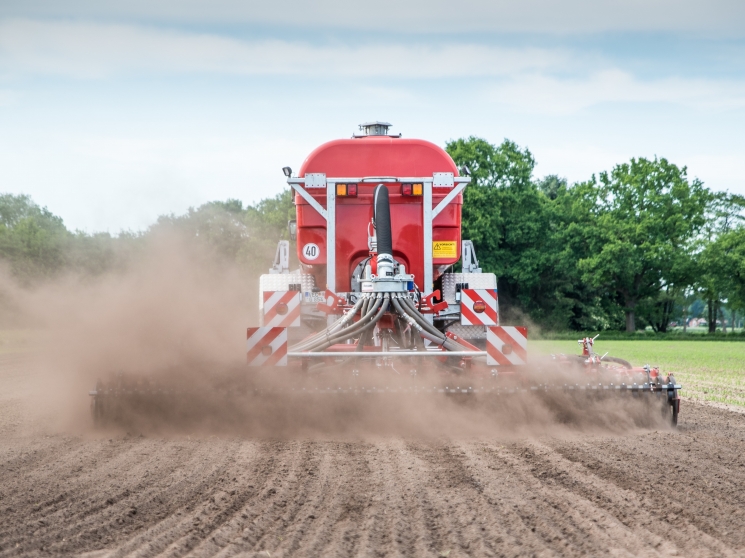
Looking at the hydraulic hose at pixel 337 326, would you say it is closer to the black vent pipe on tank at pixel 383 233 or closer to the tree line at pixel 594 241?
the black vent pipe on tank at pixel 383 233

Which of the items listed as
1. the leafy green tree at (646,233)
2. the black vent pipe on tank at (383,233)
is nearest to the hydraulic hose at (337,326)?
the black vent pipe on tank at (383,233)

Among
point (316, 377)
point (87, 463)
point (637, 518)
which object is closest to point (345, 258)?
point (316, 377)

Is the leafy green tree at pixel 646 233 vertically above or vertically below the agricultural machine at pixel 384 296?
above

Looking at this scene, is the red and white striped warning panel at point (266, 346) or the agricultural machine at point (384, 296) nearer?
the agricultural machine at point (384, 296)

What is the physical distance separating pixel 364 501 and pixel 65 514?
79.7 inches

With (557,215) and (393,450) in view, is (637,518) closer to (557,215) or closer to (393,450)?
(393,450)

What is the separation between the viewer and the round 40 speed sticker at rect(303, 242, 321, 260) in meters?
11.2

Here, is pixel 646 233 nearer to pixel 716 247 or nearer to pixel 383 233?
pixel 716 247

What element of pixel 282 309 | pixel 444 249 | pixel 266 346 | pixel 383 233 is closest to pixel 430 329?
pixel 383 233

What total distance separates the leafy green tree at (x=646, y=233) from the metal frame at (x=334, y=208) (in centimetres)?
4776

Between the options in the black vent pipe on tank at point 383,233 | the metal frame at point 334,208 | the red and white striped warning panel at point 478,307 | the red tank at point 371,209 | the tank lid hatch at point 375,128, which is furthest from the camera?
the tank lid hatch at point 375,128

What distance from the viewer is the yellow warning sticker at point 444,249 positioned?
11.3m

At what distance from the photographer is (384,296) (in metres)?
9.48

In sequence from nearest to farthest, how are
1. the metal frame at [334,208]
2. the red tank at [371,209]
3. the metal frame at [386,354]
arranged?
the metal frame at [386,354], the metal frame at [334,208], the red tank at [371,209]
